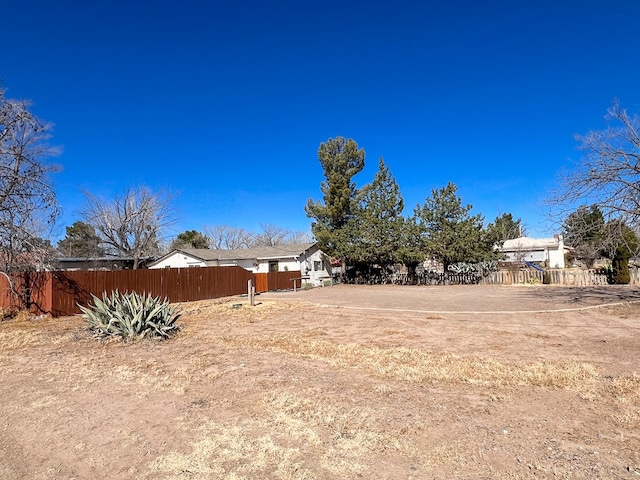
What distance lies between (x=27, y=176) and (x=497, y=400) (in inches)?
497

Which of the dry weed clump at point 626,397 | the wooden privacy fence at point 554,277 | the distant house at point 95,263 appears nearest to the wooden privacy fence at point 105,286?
the dry weed clump at point 626,397

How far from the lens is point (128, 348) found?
26.3 ft

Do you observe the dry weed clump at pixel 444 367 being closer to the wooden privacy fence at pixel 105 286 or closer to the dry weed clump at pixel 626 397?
the dry weed clump at pixel 626 397

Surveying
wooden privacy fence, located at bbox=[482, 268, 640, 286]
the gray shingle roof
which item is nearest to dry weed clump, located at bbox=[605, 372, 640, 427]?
wooden privacy fence, located at bbox=[482, 268, 640, 286]

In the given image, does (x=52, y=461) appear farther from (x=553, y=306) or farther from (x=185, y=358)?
(x=553, y=306)

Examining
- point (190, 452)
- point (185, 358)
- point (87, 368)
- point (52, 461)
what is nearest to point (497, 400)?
point (190, 452)

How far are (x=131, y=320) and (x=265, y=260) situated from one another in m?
24.2

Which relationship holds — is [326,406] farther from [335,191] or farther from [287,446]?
[335,191]

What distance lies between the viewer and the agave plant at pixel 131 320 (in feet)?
28.8

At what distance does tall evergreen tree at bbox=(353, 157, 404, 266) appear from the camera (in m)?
29.8

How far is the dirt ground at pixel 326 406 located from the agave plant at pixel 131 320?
1.56 ft

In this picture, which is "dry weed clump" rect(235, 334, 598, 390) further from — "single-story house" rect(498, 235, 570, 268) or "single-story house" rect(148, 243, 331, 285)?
"single-story house" rect(498, 235, 570, 268)

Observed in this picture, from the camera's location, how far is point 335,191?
33656 millimetres

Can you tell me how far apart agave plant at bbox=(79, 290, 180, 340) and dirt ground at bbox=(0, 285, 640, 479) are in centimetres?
47
